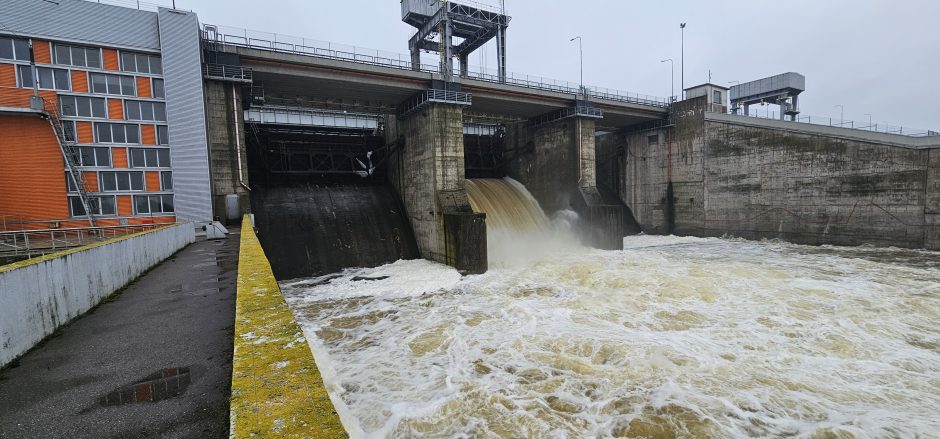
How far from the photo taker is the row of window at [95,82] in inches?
569

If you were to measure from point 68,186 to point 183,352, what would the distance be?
16.3m

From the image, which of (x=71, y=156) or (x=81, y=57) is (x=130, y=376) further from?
(x=81, y=57)

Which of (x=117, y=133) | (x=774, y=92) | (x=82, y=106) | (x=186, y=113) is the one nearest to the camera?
(x=82, y=106)

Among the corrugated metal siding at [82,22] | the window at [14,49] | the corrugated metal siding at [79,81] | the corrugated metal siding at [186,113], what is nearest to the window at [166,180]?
the corrugated metal siding at [186,113]

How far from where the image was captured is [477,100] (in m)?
23.2

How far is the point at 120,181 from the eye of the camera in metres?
15.9

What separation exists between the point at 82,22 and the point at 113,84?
7.26 ft

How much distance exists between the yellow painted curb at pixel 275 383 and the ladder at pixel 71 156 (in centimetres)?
1589

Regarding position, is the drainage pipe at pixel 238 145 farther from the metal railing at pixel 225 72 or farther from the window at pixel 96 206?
the window at pixel 96 206

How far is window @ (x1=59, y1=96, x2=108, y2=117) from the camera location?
1496 centimetres

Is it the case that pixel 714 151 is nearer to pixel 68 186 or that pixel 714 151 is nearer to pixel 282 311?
pixel 282 311

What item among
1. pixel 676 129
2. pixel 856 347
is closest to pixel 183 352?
pixel 856 347

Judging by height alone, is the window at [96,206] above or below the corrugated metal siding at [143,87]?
below

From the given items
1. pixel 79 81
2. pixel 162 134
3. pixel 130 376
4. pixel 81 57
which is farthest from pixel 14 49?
pixel 130 376
